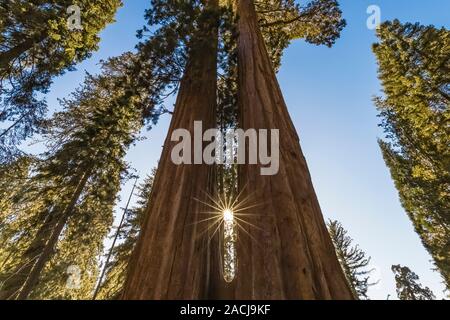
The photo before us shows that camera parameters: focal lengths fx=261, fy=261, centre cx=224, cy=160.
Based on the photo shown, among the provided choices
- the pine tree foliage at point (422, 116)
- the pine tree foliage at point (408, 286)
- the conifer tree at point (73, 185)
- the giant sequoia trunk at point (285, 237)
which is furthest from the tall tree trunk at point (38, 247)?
the pine tree foliage at point (408, 286)

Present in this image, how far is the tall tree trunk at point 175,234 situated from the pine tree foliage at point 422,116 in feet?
44.2

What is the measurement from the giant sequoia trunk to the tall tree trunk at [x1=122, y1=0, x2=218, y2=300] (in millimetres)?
470

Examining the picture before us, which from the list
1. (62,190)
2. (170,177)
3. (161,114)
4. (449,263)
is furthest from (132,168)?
(449,263)

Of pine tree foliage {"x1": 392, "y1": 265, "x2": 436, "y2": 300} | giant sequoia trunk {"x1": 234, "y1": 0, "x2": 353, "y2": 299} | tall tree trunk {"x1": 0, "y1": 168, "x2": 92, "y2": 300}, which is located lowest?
giant sequoia trunk {"x1": 234, "y1": 0, "x2": 353, "y2": 299}

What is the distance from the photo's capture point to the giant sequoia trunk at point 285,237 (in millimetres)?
1980

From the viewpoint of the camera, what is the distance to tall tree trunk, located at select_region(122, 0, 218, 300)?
2.20 m

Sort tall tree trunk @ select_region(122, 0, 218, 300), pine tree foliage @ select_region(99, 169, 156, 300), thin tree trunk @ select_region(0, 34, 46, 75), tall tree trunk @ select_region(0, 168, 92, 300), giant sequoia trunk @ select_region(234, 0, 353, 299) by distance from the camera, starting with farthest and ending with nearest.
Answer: pine tree foliage @ select_region(99, 169, 156, 300) < thin tree trunk @ select_region(0, 34, 46, 75) < tall tree trunk @ select_region(0, 168, 92, 300) < tall tree trunk @ select_region(122, 0, 218, 300) < giant sequoia trunk @ select_region(234, 0, 353, 299)

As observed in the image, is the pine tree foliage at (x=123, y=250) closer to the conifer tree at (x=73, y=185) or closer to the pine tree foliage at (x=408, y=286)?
the conifer tree at (x=73, y=185)

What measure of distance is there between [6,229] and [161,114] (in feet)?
21.8

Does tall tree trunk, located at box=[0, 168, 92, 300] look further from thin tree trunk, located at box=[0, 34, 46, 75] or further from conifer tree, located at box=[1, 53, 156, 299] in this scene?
Answer: thin tree trunk, located at box=[0, 34, 46, 75]

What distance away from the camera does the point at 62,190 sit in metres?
8.86

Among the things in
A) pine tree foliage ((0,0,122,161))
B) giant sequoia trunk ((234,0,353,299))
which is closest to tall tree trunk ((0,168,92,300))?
pine tree foliage ((0,0,122,161))

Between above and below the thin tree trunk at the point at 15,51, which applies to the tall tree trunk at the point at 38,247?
below

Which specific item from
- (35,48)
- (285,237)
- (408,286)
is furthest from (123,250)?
(408,286)
